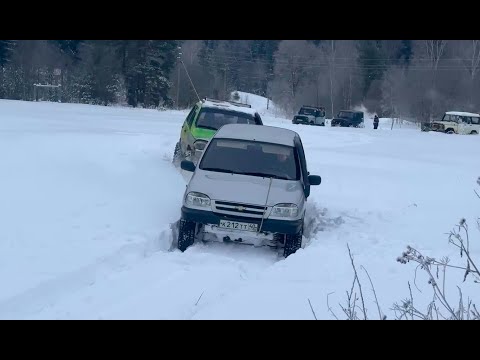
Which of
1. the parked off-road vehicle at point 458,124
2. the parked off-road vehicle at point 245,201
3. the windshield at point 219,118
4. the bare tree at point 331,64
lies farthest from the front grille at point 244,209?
the bare tree at point 331,64

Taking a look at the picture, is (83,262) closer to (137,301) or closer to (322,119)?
(137,301)

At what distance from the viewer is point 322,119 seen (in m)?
46.0

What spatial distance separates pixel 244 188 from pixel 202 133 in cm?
565

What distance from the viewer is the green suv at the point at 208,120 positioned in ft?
44.2

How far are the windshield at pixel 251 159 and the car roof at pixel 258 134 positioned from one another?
0.12 m

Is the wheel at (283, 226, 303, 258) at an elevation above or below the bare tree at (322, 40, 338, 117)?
below

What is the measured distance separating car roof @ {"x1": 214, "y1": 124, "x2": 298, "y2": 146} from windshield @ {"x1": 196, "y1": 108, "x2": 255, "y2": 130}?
374 centimetres

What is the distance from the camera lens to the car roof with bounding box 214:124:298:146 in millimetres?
9250

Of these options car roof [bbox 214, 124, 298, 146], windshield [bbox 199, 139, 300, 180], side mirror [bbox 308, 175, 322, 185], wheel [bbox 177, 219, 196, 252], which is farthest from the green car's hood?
wheel [bbox 177, 219, 196, 252]

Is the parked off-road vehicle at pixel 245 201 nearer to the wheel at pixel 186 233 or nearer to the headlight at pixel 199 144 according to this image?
the wheel at pixel 186 233

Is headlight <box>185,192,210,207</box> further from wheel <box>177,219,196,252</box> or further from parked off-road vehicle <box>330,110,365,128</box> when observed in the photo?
parked off-road vehicle <box>330,110,365,128</box>
